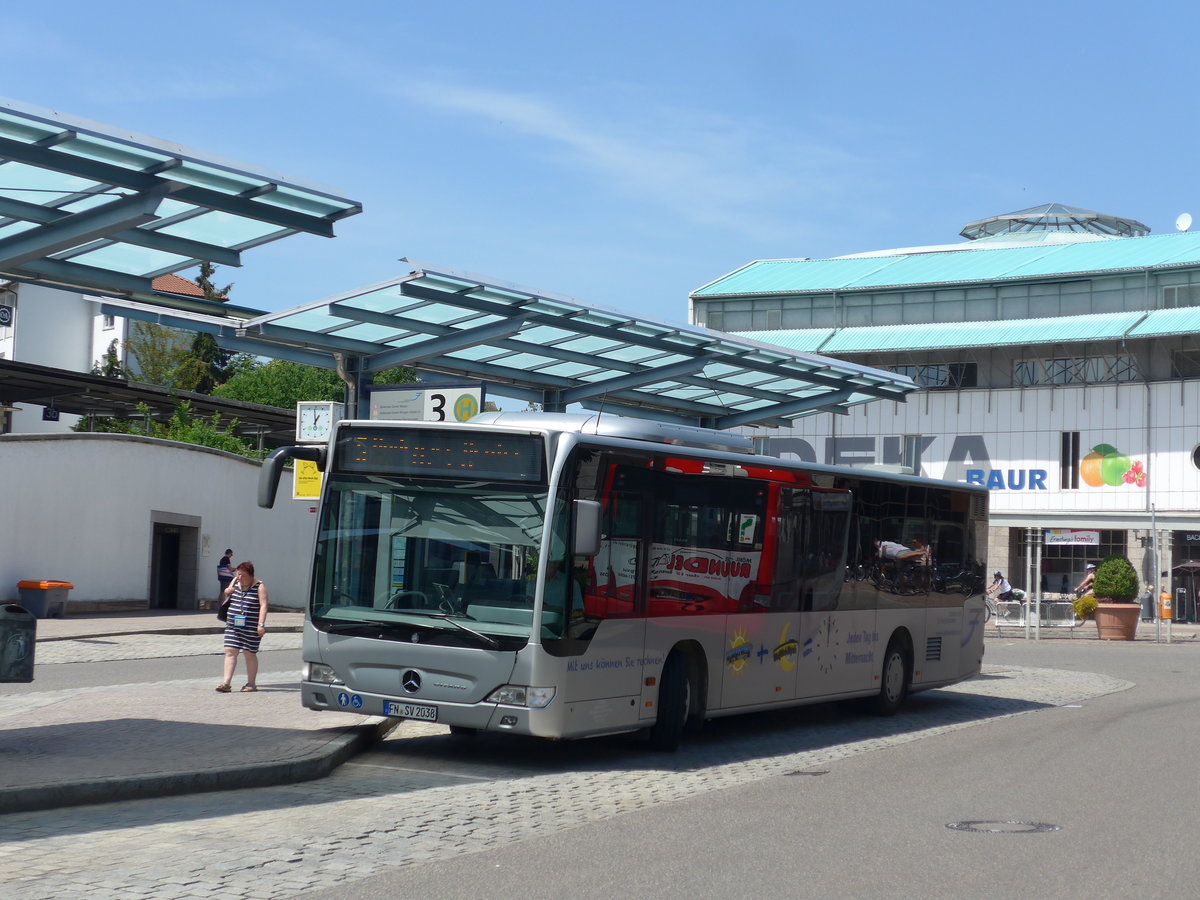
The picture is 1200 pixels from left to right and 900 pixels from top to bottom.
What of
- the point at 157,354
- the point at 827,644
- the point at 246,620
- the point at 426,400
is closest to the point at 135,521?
the point at 426,400

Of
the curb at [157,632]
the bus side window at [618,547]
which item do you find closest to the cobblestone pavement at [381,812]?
the bus side window at [618,547]

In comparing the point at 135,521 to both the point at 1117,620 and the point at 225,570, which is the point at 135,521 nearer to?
the point at 225,570

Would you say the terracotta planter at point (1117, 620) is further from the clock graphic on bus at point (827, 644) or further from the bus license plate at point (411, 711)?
the bus license plate at point (411, 711)

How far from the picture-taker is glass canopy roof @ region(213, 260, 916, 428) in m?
16.8

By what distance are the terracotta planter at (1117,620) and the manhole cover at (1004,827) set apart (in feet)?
101

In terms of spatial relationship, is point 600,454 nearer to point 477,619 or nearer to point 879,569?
point 477,619

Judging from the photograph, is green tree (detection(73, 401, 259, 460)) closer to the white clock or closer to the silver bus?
the white clock

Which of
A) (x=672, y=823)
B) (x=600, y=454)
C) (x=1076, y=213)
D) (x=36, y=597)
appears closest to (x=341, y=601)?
(x=600, y=454)

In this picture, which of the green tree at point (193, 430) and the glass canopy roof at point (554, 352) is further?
the green tree at point (193, 430)

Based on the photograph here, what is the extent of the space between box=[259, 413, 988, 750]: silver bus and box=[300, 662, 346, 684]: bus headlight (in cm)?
1

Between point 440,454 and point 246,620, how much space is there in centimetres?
530

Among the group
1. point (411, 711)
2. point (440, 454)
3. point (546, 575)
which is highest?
point (440, 454)

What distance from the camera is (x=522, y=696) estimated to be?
1178cm

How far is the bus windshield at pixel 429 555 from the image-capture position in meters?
12.0
